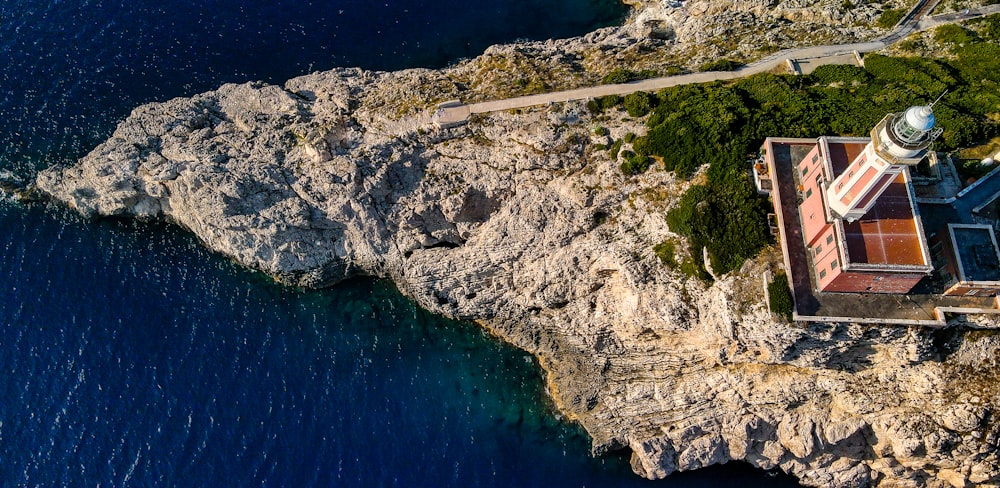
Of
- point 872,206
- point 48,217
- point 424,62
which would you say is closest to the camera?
A: point 872,206

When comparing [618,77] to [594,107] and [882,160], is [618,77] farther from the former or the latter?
[882,160]

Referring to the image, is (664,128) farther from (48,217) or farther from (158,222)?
(48,217)

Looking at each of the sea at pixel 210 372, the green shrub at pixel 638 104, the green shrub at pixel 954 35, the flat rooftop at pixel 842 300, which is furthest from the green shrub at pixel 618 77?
the green shrub at pixel 954 35

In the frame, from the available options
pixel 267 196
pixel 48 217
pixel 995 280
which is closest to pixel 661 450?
pixel 995 280

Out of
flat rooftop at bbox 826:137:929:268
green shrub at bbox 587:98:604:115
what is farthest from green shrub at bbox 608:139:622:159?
flat rooftop at bbox 826:137:929:268

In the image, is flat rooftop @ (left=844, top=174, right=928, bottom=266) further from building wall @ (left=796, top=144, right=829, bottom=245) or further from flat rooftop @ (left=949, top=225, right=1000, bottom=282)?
flat rooftop @ (left=949, top=225, right=1000, bottom=282)

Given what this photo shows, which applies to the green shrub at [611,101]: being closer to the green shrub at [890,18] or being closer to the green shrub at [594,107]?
the green shrub at [594,107]

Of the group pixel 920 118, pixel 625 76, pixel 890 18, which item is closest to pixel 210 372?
pixel 625 76
